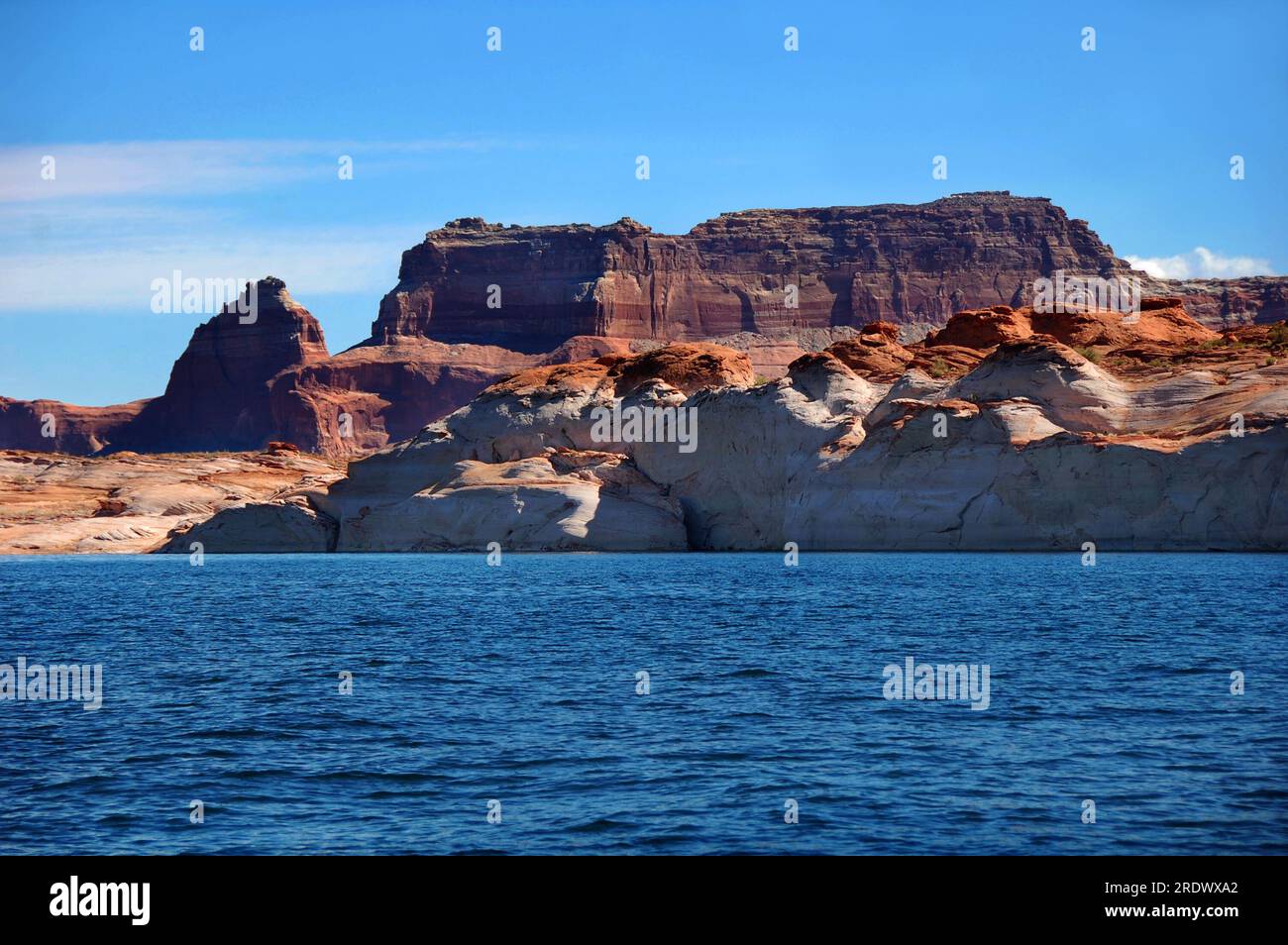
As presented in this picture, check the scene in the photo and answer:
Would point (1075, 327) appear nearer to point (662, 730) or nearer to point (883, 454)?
point (883, 454)

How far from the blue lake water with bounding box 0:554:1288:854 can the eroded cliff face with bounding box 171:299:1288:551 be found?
976 inches

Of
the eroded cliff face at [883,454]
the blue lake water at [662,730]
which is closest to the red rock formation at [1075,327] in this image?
the eroded cliff face at [883,454]

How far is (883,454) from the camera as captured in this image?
8262 centimetres

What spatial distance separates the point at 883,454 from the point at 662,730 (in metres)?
60.1

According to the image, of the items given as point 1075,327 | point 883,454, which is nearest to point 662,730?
point 883,454

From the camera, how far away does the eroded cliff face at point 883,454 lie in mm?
74938

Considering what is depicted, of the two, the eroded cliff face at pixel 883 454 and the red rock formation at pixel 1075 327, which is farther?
the red rock formation at pixel 1075 327

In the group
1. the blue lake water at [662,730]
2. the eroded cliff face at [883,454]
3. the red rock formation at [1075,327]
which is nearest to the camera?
the blue lake water at [662,730]

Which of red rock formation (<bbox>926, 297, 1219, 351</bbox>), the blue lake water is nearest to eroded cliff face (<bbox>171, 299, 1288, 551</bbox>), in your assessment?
red rock formation (<bbox>926, 297, 1219, 351</bbox>)

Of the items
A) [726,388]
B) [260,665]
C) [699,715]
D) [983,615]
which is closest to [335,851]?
[699,715]

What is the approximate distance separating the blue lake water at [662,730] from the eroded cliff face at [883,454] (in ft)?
81.3

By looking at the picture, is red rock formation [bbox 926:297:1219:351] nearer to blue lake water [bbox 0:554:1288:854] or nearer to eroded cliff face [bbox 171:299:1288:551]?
eroded cliff face [bbox 171:299:1288:551]

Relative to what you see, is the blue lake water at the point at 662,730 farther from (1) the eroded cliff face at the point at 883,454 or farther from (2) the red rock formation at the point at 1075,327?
(2) the red rock formation at the point at 1075,327
